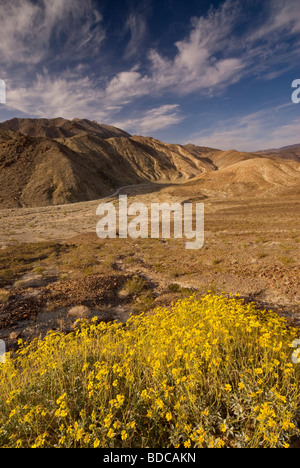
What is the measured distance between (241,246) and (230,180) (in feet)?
138

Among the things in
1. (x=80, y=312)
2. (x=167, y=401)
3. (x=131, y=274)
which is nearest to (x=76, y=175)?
(x=131, y=274)

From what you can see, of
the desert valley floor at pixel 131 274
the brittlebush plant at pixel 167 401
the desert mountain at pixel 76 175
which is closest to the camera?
the brittlebush plant at pixel 167 401

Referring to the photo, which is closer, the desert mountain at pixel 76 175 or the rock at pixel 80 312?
the rock at pixel 80 312

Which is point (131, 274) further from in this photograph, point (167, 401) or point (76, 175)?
point (76, 175)

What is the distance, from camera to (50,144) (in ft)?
206

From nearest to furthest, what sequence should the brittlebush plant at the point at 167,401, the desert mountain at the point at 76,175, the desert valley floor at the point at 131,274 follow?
the brittlebush plant at the point at 167,401 → the desert valley floor at the point at 131,274 → the desert mountain at the point at 76,175

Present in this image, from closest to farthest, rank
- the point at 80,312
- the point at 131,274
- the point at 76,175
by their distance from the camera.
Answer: the point at 80,312, the point at 131,274, the point at 76,175

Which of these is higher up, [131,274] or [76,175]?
[76,175]

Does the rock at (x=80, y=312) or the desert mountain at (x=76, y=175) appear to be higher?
the desert mountain at (x=76, y=175)

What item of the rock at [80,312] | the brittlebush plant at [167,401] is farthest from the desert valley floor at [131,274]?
the brittlebush plant at [167,401]

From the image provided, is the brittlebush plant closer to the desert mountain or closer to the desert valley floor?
the desert valley floor

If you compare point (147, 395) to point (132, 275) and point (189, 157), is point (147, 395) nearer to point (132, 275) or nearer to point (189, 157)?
point (132, 275)

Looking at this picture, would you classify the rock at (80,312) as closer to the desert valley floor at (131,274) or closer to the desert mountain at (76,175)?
the desert valley floor at (131,274)

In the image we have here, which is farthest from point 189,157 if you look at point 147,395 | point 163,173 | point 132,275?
point 147,395
